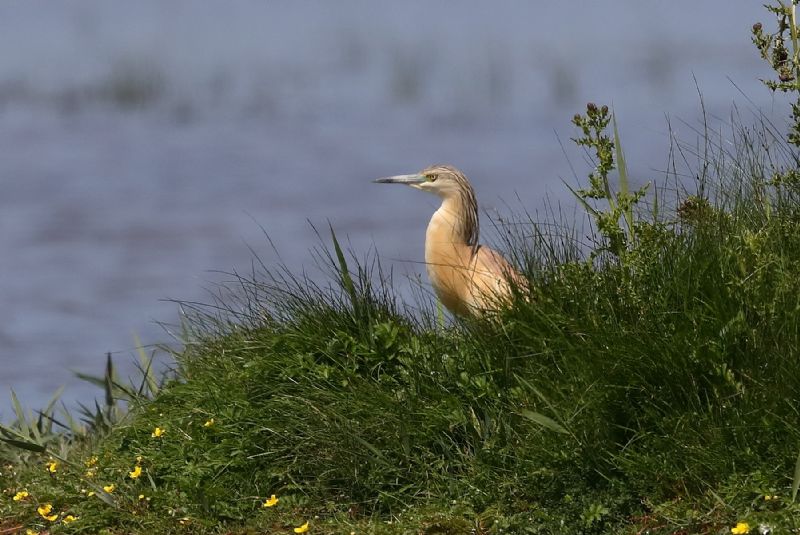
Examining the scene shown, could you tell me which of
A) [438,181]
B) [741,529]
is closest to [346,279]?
[438,181]

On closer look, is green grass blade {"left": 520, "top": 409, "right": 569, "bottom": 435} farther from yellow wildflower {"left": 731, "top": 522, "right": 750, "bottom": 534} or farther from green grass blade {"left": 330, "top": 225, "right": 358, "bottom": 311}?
green grass blade {"left": 330, "top": 225, "right": 358, "bottom": 311}

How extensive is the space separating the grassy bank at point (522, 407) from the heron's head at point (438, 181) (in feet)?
4.28

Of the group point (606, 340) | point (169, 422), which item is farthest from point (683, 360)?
point (169, 422)

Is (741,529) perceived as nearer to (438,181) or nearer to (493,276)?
(493,276)

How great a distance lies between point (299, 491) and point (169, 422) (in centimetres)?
96

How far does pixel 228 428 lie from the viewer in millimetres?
6516

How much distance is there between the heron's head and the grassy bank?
130cm

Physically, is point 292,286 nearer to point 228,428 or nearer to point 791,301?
point 228,428

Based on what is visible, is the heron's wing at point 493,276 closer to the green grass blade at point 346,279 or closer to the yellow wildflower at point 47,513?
the green grass blade at point 346,279

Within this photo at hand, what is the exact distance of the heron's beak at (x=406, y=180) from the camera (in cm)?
831

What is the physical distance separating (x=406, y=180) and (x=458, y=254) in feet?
2.74

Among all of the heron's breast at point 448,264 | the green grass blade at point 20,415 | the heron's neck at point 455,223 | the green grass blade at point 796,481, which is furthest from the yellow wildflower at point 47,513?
the green grass blade at point 796,481

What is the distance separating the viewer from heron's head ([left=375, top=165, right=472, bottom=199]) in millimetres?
8125

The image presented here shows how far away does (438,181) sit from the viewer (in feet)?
26.9
